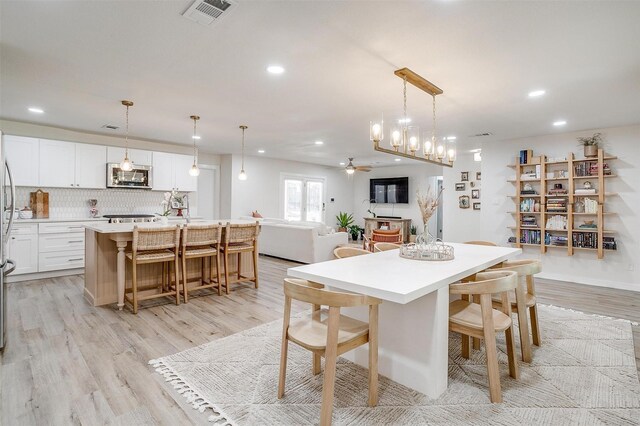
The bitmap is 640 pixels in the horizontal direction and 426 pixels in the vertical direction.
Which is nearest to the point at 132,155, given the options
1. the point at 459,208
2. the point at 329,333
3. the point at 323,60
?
the point at 323,60

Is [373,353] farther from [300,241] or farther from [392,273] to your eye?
[300,241]

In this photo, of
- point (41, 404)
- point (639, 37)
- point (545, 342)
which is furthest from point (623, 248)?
point (41, 404)

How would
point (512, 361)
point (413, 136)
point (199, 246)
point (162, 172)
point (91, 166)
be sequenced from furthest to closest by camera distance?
1. point (162, 172)
2. point (91, 166)
3. point (199, 246)
4. point (413, 136)
5. point (512, 361)

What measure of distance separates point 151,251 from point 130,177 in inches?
115

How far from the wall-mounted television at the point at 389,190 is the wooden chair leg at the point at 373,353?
8.95 meters

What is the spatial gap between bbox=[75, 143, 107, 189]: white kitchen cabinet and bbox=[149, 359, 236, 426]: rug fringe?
4640mm

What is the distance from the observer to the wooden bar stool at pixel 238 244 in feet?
14.9

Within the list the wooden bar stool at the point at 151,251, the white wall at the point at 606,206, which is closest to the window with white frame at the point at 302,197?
the white wall at the point at 606,206

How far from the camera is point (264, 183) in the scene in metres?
9.14

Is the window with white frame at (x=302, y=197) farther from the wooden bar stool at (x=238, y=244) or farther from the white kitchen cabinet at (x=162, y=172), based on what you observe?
the wooden bar stool at (x=238, y=244)

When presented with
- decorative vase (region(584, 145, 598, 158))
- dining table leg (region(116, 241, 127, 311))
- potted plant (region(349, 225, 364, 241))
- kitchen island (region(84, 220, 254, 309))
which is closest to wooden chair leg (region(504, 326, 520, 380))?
kitchen island (region(84, 220, 254, 309))

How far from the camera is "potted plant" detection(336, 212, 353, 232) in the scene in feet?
35.7

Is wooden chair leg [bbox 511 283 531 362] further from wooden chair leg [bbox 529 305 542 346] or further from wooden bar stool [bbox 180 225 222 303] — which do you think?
wooden bar stool [bbox 180 225 222 303]

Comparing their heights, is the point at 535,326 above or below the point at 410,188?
below
